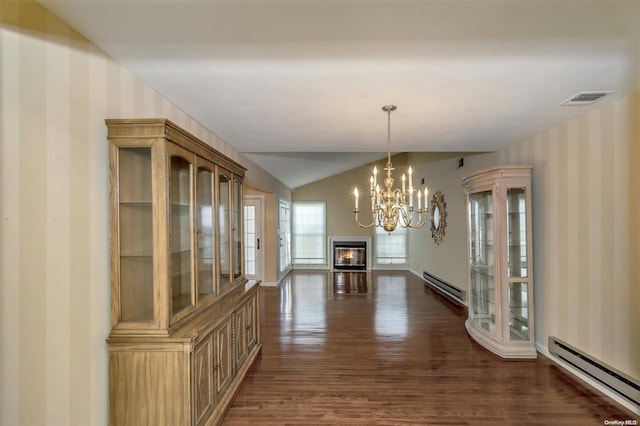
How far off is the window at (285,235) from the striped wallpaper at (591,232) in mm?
5714

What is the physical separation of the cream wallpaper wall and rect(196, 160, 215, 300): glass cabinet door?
0.61m

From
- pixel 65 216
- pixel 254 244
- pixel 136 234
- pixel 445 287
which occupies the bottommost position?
pixel 445 287

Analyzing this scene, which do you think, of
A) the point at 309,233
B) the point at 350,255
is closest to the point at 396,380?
the point at 350,255

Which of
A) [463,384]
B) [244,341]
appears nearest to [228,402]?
[244,341]

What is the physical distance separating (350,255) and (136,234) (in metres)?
8.03

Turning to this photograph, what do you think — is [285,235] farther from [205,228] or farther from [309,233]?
[205,228]

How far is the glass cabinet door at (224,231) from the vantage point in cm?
278

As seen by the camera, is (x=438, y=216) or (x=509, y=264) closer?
(x=509, y=264)

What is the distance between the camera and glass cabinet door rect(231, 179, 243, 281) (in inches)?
125

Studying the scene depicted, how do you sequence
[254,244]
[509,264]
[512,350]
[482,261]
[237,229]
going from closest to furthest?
[237,229], [512,350], [509,264], [482,261], [254,244]

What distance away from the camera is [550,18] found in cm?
151

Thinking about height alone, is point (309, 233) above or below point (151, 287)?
below

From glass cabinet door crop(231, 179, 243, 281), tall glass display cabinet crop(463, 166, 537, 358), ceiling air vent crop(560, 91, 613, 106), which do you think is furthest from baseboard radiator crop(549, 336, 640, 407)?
glass cabinet door crop(231, 179, 243, 281)

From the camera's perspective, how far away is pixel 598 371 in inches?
111
